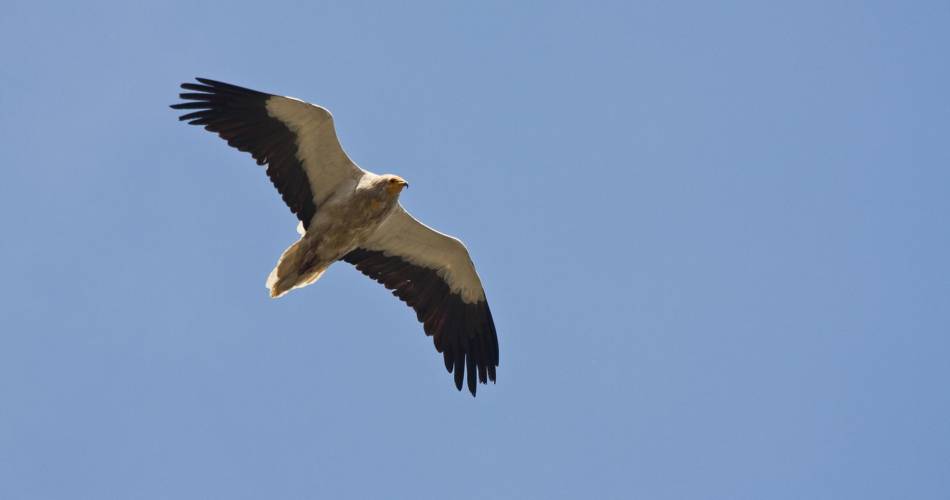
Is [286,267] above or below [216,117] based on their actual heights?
below

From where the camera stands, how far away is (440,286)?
60.0 ft

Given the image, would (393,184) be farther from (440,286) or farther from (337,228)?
(440,286)

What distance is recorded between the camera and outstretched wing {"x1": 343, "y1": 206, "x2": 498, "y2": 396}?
58.5 feet

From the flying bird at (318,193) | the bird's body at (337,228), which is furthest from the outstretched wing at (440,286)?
the bird's body at (337,228)

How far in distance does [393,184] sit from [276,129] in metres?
1.72

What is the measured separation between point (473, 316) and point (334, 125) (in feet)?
11.8

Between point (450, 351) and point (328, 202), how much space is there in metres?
2.93

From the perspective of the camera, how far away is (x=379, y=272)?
18094 mm

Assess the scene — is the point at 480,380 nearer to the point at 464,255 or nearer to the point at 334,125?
the point at 464,255

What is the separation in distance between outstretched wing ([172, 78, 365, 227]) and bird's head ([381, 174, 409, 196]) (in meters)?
0.71

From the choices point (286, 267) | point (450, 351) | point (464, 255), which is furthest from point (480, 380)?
point (286, 267)

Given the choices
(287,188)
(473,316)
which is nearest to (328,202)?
(287,188)

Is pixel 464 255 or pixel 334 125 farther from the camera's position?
pixel 464 255

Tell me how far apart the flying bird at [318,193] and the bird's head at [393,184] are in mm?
13
